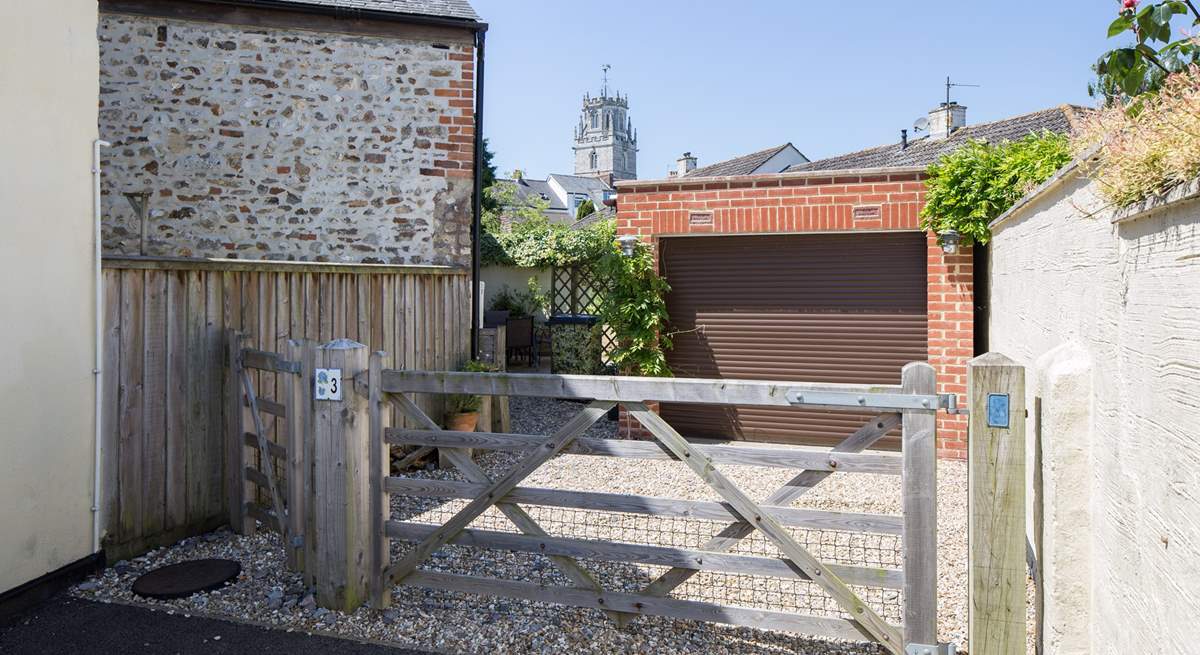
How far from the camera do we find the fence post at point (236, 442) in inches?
200

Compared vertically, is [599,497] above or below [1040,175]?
below

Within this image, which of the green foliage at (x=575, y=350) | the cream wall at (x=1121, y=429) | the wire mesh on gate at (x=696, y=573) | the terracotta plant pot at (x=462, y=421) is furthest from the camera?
the green foliage at (x=575, y=350)

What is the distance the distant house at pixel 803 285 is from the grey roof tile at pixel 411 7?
2.32 metres

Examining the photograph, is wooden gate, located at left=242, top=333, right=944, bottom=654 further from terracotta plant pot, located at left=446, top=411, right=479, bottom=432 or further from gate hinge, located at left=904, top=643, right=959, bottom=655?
terracotta plant pot, located at left=446, top=411, right=479, bottom=432

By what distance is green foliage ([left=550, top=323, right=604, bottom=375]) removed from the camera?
12.3m

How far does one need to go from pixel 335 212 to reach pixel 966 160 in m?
5.88

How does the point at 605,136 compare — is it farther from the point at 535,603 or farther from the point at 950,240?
the point at 535,603

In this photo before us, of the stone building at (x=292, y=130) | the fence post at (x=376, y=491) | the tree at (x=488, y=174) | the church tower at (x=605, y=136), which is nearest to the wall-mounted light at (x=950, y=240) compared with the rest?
the stone building at (x=292, y=130)

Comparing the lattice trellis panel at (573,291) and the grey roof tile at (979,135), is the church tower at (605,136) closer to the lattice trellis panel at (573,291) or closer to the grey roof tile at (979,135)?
the lattice trellis panel at (573,291)

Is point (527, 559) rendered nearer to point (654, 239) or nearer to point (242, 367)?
point (242, 367)

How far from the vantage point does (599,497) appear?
363 centimetres

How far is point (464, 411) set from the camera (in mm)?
7340

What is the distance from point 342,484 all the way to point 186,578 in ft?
3.91

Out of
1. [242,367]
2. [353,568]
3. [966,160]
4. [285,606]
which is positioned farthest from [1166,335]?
[966,160]
